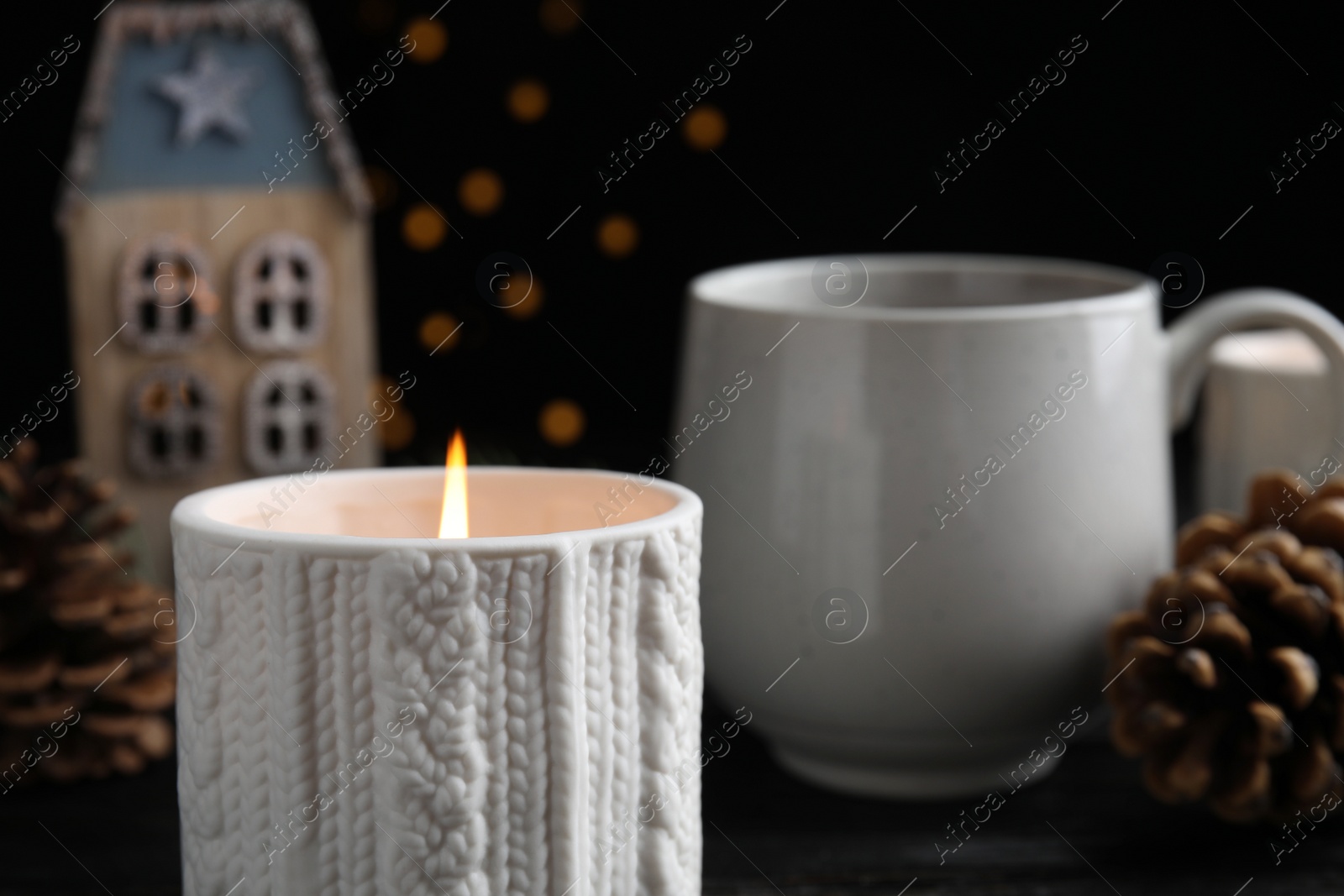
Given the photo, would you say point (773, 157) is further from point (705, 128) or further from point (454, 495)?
point (454, 495)

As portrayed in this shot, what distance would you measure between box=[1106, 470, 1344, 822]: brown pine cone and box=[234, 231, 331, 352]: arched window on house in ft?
1.60

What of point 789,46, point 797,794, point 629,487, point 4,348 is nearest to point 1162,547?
point 797,794

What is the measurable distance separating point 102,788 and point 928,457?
0.40 m

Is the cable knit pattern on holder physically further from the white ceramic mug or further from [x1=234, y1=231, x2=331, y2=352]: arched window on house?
[x1=234, y1=231, x2=331, y2=352]: arched window on house

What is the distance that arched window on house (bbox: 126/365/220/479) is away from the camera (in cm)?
83

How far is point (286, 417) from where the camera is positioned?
0.85 m

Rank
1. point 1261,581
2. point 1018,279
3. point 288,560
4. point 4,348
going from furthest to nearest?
point 4,348
point 1018,279
point 1261,581
point 288,560

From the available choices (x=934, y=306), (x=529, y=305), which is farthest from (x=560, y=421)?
(x=934, y=306)

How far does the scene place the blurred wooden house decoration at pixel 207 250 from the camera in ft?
2.72

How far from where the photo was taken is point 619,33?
3.58 feet

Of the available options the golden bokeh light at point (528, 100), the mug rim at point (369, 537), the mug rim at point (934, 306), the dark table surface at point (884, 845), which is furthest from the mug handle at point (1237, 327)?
the golden bokeh light at point (528, 100)

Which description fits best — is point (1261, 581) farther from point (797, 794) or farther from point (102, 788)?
point (102, 788)

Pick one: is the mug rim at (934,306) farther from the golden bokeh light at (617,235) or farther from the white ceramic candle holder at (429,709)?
the golden bokeh light at (617,235)

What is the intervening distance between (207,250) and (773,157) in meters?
0.47
